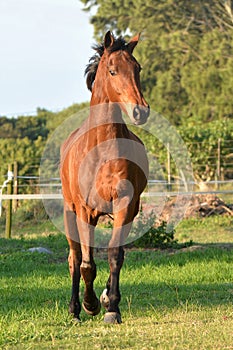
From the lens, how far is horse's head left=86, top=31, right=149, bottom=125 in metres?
6.19

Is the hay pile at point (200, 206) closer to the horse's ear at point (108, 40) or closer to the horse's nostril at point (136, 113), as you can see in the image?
the horse's ear at point (108, 40)

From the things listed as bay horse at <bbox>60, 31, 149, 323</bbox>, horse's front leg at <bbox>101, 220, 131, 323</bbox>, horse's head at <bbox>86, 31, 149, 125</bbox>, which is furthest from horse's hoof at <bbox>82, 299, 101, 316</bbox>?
horse's head at <bbox>86, 31, 149, 125</bbox>

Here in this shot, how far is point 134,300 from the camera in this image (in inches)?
310

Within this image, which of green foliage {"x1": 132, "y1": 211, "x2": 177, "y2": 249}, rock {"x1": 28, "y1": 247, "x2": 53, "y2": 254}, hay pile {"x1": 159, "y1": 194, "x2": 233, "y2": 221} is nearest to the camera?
rock {"x1": 28, "y1": 247, "x2": 53, "y2": 254}

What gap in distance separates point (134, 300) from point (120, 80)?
2667mm

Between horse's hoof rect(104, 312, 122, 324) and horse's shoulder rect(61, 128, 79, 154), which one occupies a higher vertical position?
horse's shoulder rect(61, 128, 79, 154)

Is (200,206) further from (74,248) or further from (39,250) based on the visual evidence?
(74,248)

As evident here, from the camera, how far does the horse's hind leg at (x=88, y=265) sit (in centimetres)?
677

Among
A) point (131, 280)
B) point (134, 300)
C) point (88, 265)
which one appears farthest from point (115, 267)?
point (131, 280)

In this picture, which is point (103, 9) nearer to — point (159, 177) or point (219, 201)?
point (159, 177)

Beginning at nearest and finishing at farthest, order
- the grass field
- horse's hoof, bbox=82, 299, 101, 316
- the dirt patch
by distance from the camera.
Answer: the grass field
horse's hoof, bbox=82, 299, 101, 316
the dirt patch

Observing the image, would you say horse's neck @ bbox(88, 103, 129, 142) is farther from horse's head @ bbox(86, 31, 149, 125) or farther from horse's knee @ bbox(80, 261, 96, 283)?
horse's knee @ bbox(80, 261, 96, 283)

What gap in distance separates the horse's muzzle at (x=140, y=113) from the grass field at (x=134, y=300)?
1800 mm

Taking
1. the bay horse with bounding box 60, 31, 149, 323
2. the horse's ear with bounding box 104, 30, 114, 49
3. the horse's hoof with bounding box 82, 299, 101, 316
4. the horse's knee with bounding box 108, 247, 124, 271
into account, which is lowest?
the horse's hoof with bounding box 82, 299, 101, 316
